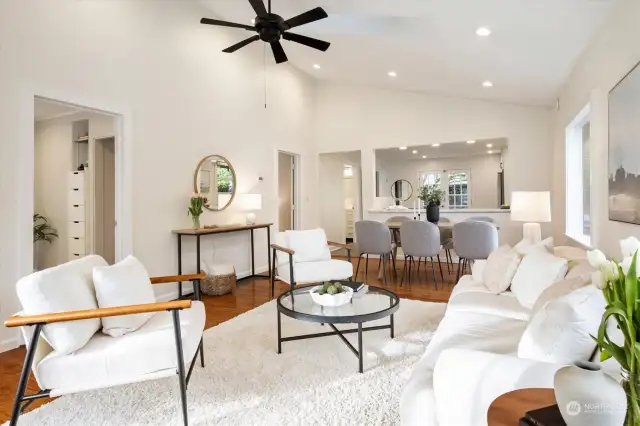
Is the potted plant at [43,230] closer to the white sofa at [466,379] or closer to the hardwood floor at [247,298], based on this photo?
the hardwood floor at [247,298]

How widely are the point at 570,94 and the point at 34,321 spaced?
520 cm

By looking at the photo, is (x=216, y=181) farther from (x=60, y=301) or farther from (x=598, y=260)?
(x=598, y=260)

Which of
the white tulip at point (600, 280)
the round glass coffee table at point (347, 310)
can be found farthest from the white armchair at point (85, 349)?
the white tulip at point (600, 280)

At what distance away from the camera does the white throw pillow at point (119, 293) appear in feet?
6.41

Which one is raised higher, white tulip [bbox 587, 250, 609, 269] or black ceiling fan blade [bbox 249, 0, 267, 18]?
black ceiling fan blade [bbox 249, 0, 267, 18]

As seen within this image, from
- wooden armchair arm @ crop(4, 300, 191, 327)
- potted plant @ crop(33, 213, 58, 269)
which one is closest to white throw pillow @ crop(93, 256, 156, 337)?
wooden armchair arm @ crop(4, 300, 191, 327)

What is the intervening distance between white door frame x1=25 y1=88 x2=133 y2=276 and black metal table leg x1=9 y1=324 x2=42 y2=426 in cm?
186

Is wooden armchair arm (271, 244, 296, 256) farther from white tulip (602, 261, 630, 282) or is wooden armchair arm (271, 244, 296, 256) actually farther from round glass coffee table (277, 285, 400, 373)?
white tulip (602, 261, 630, 282)

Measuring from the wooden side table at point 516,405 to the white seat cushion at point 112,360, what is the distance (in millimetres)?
1449

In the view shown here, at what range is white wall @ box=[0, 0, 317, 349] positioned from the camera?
3.02 m

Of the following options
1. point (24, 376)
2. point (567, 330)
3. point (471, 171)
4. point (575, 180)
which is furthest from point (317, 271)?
point (471, 171)

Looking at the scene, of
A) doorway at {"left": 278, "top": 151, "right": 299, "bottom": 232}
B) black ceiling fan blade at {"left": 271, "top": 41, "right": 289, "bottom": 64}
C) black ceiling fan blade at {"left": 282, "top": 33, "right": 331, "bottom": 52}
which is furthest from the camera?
doorway at {"left": 278, "top": 151, "right": 299, "bottom": 232}

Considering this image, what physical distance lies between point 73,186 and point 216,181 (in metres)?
2.31

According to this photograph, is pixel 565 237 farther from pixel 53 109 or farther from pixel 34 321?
pixel 53 109
